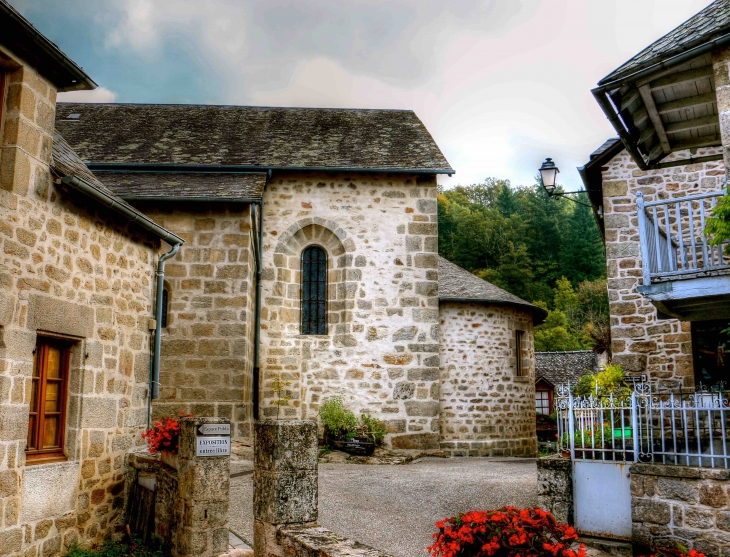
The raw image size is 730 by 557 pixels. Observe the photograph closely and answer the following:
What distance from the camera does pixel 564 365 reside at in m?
31.5

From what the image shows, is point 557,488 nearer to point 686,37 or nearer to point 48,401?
point 686,37

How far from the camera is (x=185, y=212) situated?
43.4ft

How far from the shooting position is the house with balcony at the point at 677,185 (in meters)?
6.56

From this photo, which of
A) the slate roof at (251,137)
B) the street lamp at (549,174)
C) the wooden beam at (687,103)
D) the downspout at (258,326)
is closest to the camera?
the wooden beam at (687,103)

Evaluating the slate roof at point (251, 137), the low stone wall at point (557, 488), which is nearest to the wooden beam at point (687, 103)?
the low stone wall at point (557, 488)

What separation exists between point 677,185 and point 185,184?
9315mm

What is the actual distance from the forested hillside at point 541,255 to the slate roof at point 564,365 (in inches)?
349

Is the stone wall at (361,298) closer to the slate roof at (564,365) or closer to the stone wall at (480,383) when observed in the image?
the stone wall at (480,383)

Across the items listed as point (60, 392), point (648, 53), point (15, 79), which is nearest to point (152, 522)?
point (60, 392)

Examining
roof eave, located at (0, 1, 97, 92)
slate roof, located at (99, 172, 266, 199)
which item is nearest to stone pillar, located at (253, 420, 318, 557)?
roof eave, located at (0, 1, 97, 92)

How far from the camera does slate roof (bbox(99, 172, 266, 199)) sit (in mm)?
12844

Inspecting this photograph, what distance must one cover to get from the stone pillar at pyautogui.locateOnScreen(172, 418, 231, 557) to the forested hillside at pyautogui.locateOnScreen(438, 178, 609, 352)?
36.4 meters

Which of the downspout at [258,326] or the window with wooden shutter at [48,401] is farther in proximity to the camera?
the downspout at [258,326]

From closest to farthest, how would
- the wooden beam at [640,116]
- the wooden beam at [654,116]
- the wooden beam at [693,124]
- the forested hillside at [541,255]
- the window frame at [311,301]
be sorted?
the wooden beam at [654,116] < the wooden beam at [640,116] < the wooden beam at [693,124] < the window frame at [311,301] < the forested hillside at [541,255]
